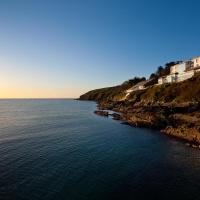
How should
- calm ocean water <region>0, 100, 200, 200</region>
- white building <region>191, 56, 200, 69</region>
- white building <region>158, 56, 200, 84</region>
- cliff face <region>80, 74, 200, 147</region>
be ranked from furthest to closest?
white building <region>191, 56, 200, 69</region>
white building <region>158, 56, 200, 84</region>
cliff face <region>80, 74, 200, 147</region>
calm ocean water <region>0, 100, 200, 200</region>

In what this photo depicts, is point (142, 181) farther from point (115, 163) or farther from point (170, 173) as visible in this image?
point (115, 163)

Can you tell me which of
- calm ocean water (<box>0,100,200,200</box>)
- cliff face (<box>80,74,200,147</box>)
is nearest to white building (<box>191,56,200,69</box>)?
cliff face (<box>80,74,200,147</box>)

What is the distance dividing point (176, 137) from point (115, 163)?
21.0m

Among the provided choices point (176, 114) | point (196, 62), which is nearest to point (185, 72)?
point (196, 62)

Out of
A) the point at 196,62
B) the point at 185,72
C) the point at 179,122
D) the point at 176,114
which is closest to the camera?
the point at 179,122

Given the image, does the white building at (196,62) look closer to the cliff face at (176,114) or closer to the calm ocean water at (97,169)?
the cliff face at (176,114)

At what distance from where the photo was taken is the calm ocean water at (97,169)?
2166cm

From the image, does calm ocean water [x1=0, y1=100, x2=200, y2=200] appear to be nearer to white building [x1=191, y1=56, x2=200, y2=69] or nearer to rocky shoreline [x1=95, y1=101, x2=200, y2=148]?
rocky shoreline [x1=95, y1=101, x2=200, y2=148]

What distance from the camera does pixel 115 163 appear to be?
30312mm

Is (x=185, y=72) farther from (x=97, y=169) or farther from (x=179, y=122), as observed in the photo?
(x=97, y=169)

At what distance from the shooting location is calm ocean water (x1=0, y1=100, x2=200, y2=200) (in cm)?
2166

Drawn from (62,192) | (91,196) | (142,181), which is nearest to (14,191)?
(62,192)

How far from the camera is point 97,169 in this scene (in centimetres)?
2786

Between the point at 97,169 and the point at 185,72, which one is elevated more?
the point at 185,72
